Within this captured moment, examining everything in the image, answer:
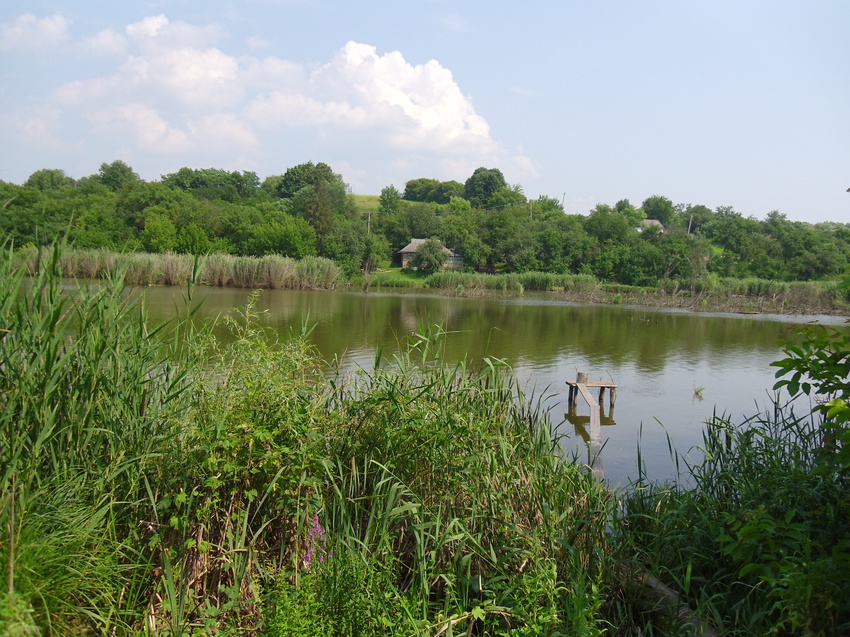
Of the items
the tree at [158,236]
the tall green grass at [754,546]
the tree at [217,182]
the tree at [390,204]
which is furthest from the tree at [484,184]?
the tall green grass at [754,546]

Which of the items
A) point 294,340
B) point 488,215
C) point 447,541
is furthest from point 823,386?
point 488,215

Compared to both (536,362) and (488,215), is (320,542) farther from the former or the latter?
(488,215)

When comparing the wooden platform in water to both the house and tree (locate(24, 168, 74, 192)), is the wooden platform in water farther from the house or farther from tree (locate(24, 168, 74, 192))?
tree (locate(24, 168, 74, 192))

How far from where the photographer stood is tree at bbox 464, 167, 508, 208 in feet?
313

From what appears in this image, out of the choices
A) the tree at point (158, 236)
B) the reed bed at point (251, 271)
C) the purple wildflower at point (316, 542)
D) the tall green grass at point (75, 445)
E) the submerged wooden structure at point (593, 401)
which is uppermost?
the tree at point (158, 236)

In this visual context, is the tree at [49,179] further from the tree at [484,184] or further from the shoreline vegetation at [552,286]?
the tree at [484,184]

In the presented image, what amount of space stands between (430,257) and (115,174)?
4133 cm

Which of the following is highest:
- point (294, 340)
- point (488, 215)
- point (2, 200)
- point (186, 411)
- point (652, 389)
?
point (488, 215)

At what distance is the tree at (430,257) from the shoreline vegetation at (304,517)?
5131cm

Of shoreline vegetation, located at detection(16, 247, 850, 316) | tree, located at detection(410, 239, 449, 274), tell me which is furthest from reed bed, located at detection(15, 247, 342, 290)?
tree, located at detection(410, 239, 449, 274)

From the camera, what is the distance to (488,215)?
67.2m

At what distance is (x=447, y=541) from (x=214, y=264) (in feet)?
104

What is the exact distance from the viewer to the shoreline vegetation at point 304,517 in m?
2.70

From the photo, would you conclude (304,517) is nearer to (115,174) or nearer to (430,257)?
(430,257)
